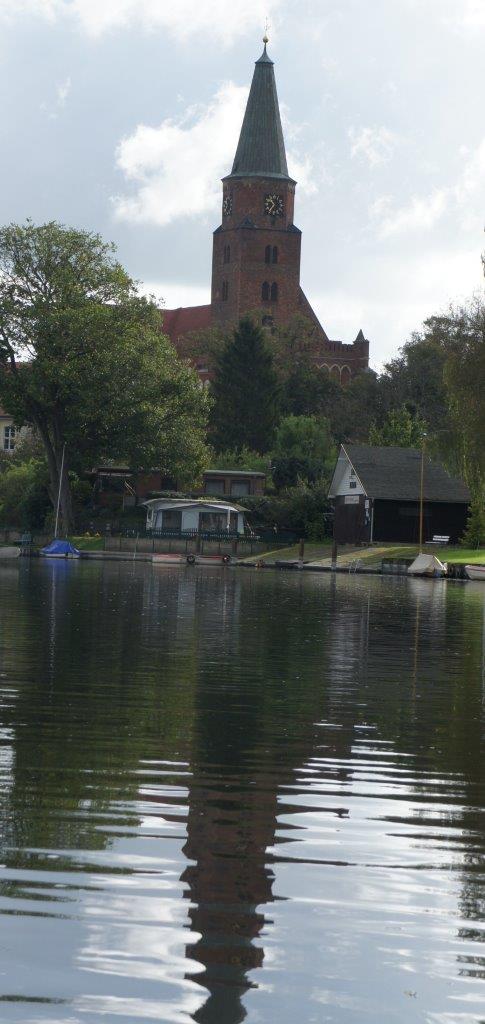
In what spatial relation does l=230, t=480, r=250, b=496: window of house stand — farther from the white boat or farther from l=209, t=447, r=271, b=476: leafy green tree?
the white boat

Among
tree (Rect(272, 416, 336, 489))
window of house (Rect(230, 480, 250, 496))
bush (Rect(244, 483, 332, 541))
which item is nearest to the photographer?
bush (Rect(244, 483, 332, 541))

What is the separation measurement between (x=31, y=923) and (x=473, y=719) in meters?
9.93

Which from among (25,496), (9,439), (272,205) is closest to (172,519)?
(25,496)

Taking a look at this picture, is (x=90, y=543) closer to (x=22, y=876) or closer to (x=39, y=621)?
(x=39, y=621)

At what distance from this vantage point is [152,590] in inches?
1930

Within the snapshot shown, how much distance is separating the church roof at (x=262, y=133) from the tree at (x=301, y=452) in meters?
45.8

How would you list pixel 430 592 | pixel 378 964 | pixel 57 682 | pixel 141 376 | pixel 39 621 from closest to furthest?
pixel 378 964, pixel 57 682, pixel 39 621, pixel 430 592, pixel 141 376

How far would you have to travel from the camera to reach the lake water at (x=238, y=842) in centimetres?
661

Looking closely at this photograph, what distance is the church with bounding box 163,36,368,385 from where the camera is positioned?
157375 mm

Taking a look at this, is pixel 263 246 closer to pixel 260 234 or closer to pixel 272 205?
pixel 260 234

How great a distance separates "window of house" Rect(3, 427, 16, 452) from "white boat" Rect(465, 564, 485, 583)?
7324 centimetres

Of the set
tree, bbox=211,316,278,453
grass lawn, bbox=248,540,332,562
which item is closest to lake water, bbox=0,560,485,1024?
grass lawn, bbox=248,540,332,562

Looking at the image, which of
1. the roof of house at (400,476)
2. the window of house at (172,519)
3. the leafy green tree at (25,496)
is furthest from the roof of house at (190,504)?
the roof of house at (400,476)

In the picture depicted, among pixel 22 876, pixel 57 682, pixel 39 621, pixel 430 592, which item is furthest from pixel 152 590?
pixel 22 876
